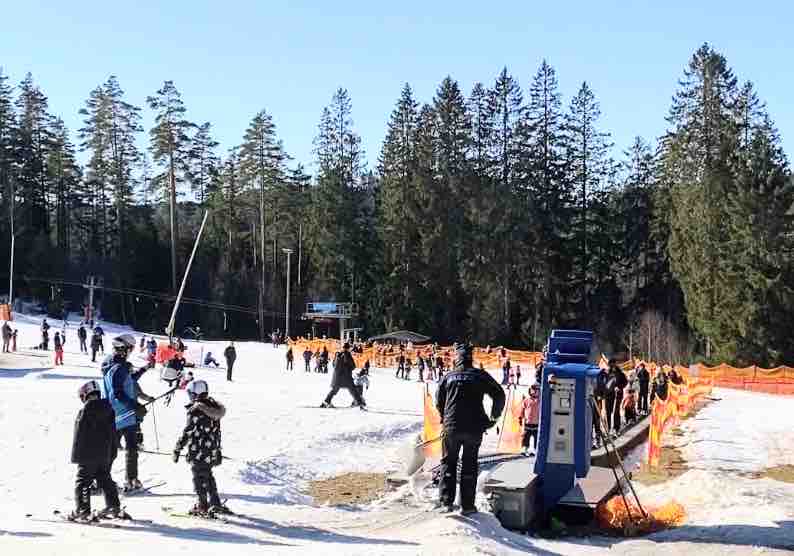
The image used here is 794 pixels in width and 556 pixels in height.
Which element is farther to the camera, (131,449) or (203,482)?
(131,449)

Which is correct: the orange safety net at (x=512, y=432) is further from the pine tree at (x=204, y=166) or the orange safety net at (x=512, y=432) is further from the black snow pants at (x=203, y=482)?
the pine tree at (x=204, y=166)

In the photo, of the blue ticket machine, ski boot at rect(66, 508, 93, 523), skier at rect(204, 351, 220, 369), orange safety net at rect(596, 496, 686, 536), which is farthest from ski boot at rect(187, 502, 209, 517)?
skier at rect(204, 351, 220, 369)

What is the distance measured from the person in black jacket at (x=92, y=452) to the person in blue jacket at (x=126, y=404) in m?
1.48

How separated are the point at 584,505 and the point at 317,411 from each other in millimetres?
12161

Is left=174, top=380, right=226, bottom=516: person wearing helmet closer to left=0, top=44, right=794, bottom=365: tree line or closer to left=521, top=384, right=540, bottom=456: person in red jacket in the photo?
left=521, top=384, right=540, bottom=456: person in red jacket

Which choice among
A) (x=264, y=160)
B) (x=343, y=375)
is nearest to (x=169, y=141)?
(x=264, y=160)

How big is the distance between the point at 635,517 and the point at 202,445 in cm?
484

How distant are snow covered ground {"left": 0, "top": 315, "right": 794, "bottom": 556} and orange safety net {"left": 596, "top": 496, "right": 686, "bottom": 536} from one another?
0.22 meters

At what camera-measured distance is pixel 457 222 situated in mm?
71125

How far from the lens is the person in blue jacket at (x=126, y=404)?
10.7m

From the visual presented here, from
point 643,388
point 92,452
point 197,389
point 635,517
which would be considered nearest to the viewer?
point 92,452

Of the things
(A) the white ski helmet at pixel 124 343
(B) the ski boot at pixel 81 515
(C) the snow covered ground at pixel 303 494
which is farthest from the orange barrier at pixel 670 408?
(B) the ski boot at pixel 81 515

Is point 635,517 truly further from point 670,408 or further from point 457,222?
point 457,222

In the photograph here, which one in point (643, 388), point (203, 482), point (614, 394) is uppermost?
point (614, 394)
